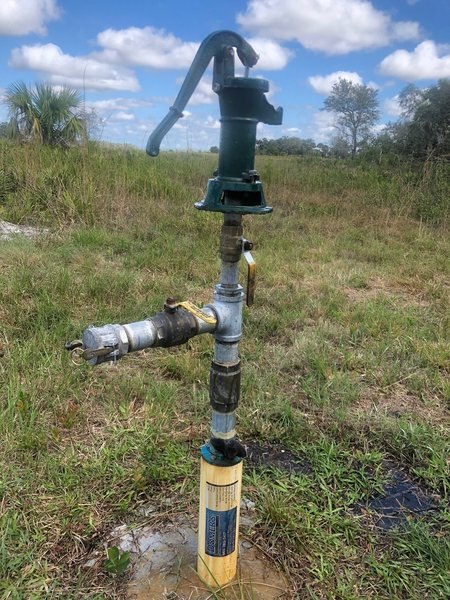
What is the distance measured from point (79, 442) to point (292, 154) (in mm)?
8189

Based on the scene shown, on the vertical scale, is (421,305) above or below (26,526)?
above

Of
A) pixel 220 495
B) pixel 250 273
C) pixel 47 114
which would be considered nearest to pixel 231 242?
pixel 250 273

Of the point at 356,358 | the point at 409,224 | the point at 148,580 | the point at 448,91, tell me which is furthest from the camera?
the point at 448,91

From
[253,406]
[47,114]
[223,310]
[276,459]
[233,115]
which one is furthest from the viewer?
[47,114]

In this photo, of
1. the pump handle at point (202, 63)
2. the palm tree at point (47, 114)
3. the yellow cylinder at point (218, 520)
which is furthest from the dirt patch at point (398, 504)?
the palm tree at point (47, 114)

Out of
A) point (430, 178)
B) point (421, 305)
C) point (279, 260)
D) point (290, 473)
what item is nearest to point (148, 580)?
point (290, 473)

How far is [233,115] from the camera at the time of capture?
0.92 m

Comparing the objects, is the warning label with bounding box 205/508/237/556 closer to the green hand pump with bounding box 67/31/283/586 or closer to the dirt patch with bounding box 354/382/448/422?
the green hand pump with bounding box 67/31/283/586

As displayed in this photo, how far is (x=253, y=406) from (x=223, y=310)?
0.97m

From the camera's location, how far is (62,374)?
197cm

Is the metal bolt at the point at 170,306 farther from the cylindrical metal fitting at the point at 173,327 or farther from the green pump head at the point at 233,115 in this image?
the green pump head at the point at 233,115

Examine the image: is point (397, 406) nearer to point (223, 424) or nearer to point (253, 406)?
point (253, 406)

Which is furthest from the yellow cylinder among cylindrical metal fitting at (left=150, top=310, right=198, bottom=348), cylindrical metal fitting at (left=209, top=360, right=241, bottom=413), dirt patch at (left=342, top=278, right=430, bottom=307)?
dirt patch at (left=342, top=278, right=430, bottom=307)

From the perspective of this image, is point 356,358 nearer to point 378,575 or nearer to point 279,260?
point 378,575
